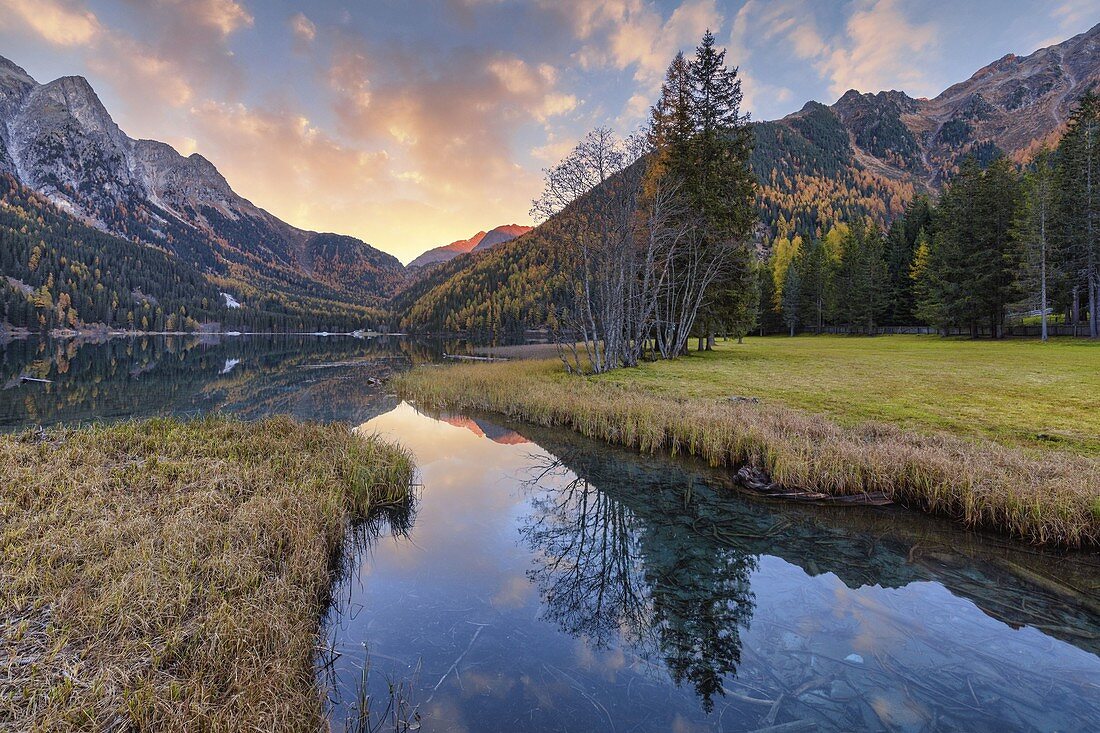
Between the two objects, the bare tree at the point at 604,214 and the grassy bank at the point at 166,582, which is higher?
the bare tree at the point at 604,214

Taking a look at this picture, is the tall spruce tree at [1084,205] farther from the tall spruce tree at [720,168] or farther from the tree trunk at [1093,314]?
the tall spruce tree at [720,168]

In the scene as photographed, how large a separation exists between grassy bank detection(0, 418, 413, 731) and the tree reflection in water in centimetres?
361

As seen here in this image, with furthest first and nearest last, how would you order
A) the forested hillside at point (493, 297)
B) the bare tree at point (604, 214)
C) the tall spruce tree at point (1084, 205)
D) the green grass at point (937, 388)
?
the forested hillside at point (493, 297), the tall spruce tree at point (1084, 205), the bare tree at point (604, 214), the green grass at point (937, 388)

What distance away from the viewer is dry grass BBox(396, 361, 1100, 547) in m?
8.05

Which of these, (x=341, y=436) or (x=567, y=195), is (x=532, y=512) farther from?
(x=567, y=195)

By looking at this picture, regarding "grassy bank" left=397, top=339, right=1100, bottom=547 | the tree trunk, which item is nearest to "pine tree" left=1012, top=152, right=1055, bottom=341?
the tree trunk

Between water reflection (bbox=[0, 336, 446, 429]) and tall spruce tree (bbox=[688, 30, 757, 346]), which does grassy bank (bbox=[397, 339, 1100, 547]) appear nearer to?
water reflection (bbox=[0, 336, 446, 429])

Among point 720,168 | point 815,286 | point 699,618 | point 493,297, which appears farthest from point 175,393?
point 493,297

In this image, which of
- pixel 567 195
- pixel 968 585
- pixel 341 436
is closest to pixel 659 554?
pixel 968 585

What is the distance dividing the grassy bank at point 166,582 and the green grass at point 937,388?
14034 millimetres

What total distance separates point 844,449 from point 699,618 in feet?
22.2

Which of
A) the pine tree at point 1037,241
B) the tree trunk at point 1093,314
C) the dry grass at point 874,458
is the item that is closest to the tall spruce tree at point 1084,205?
the tree trunk at point 1093,314

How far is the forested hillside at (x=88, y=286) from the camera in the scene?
115938 mm

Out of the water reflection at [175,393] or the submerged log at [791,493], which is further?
the water reflection at [175,393]
